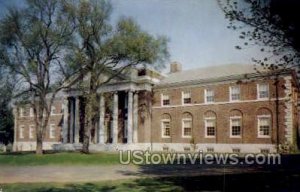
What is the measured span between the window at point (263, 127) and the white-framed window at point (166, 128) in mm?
1323

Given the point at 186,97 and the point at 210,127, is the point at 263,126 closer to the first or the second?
the point at 210,127

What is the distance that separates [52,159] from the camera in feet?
17.8

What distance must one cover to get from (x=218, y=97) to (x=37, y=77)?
3.04m

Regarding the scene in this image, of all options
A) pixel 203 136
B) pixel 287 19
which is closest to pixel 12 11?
pixel 203 136

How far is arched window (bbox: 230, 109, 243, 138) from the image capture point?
475 cm

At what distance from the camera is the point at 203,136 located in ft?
16.4

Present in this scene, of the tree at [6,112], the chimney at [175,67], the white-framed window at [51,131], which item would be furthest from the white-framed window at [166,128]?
the tree at [6,112]

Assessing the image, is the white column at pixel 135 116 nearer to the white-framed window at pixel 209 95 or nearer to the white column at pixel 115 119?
the white column at pixel 115 119

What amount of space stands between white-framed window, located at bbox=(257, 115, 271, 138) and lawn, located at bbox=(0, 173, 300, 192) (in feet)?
1.72

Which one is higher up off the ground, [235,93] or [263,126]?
[235,93]

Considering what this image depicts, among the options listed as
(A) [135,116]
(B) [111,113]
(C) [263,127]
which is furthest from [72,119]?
(C) [263,127]

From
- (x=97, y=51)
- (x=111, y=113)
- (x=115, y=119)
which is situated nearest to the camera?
(x=97, y=51)

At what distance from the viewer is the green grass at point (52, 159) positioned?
505cm

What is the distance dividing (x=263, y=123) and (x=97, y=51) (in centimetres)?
374
